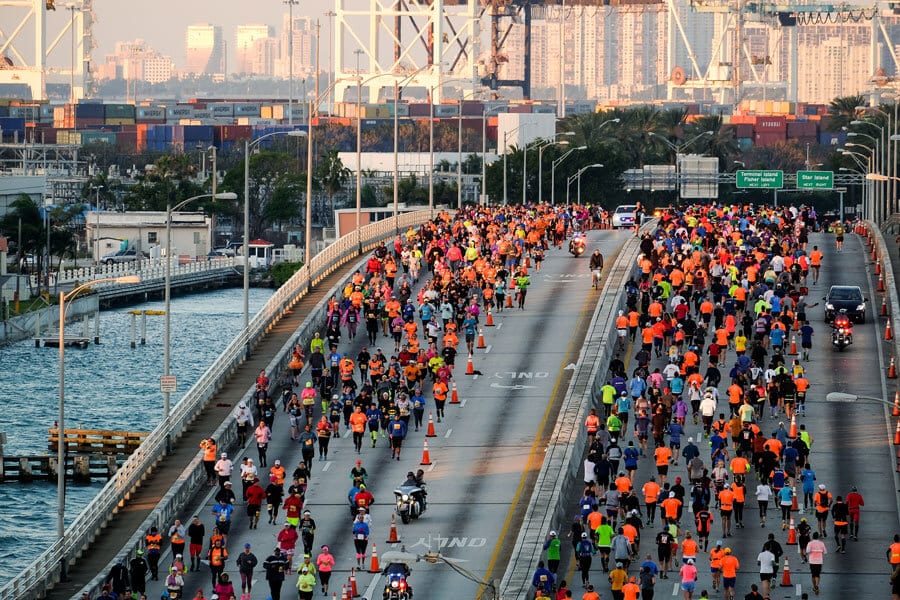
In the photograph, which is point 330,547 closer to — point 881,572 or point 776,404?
point 881,572

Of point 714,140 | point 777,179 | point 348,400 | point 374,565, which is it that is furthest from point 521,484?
point 714,140

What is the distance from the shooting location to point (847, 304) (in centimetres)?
6228

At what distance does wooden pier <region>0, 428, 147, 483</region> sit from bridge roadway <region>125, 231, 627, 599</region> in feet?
46.4

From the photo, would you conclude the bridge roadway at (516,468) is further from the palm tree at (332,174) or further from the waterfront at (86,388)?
the palm tree at (332,174)

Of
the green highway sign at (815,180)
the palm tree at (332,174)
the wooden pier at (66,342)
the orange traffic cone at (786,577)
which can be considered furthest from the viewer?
the palm tree at (332,174)

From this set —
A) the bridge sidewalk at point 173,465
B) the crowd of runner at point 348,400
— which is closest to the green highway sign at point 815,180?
the crowd of runner at point 348,400

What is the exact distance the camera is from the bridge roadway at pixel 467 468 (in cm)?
4038

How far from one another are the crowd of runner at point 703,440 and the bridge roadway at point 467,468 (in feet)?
5.29

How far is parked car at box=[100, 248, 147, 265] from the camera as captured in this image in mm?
160125

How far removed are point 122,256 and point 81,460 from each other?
95742 mm

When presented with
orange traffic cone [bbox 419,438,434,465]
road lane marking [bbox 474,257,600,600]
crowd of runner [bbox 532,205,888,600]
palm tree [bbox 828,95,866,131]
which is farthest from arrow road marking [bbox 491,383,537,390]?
palm tree [bbox 828,95,866,131]

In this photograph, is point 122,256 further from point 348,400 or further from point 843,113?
point 348,400

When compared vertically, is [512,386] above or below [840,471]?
above

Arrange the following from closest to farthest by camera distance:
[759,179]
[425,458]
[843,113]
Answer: [425,458], [759,179], [843,113]
